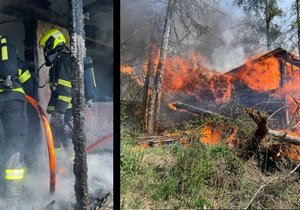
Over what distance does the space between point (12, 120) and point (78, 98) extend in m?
1.00

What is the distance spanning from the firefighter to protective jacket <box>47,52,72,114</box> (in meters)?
0.37

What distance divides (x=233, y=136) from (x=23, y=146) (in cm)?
305

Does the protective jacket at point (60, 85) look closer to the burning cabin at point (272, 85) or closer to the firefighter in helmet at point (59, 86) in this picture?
the firefighter in helmet at point (59, 86)

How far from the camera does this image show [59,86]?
7.44 meters

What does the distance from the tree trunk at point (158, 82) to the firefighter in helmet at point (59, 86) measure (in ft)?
3.88

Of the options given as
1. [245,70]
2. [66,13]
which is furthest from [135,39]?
[245,70]

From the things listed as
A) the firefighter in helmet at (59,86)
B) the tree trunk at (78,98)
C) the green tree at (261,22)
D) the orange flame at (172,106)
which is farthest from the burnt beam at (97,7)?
the green tree at (261,22)

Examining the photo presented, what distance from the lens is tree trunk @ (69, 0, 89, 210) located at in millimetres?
7398

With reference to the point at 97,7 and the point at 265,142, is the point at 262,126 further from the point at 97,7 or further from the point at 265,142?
the point at 97,7

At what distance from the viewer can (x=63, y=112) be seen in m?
7.43

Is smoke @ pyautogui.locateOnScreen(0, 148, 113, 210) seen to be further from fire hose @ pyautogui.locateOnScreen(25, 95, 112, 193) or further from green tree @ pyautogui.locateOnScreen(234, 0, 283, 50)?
green tree @ pyautogui.locateOnScreen(234, 0, 283, 50)

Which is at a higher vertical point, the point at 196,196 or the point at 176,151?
the point at 176,151

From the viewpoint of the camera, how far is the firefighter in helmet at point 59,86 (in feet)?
24.3

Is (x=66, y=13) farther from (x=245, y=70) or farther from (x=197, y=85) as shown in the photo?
(x=245, y=70)
